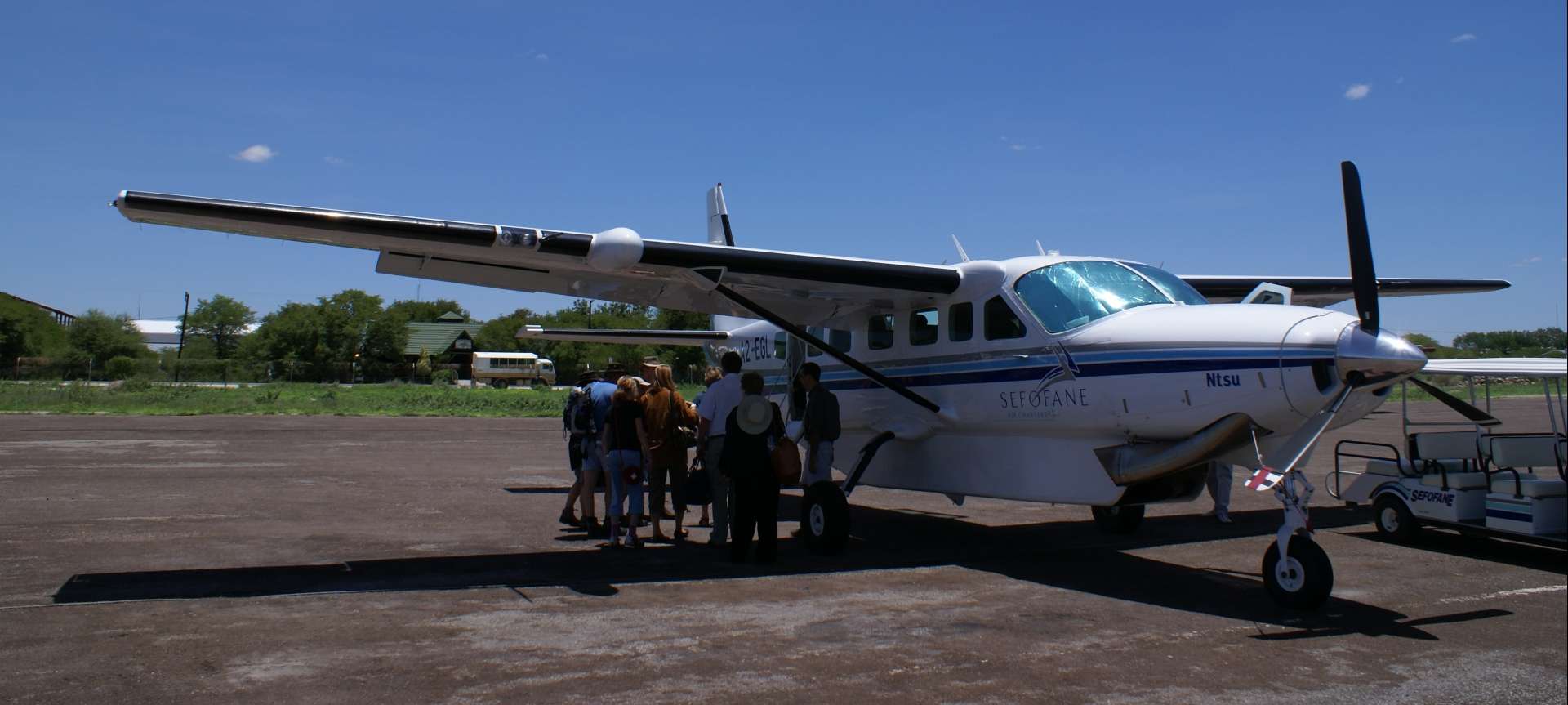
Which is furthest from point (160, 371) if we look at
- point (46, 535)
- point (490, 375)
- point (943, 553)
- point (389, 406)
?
point (943, 553)

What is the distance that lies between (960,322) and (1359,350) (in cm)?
388

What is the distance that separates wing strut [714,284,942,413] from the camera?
31.0 feet

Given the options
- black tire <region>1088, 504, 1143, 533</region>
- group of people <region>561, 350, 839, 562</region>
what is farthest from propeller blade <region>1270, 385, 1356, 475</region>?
group of people <region>561, 350, 839, 562</region>

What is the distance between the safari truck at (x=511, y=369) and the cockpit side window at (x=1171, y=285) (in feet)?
236

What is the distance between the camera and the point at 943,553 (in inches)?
362

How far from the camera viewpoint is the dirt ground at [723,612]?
4.95 metres

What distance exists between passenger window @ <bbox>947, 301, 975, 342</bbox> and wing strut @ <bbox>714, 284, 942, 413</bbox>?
0.73 meters

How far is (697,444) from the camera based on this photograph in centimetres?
1034

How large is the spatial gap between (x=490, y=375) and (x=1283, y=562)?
76175mm

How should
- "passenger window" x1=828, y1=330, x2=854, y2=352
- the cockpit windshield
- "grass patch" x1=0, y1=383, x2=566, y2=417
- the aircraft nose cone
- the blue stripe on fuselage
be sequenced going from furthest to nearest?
"grass patch" x1=0, y1=383, x2=566, y2=417 < "passenger window" x1=828, y1=330, x2=854, y2=352 < the cockpit windshield < the blue stripe on fuselage < the aircraft nose cone

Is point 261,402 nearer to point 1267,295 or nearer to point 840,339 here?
point 840,339

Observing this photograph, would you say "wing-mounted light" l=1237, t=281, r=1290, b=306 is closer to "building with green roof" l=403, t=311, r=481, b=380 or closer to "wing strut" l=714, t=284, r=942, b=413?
"wing strut" l=714, t=284, r=942, b=413

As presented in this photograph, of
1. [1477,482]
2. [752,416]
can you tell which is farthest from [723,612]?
[1477,482]

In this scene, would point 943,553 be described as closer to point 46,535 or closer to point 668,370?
point 668,370
